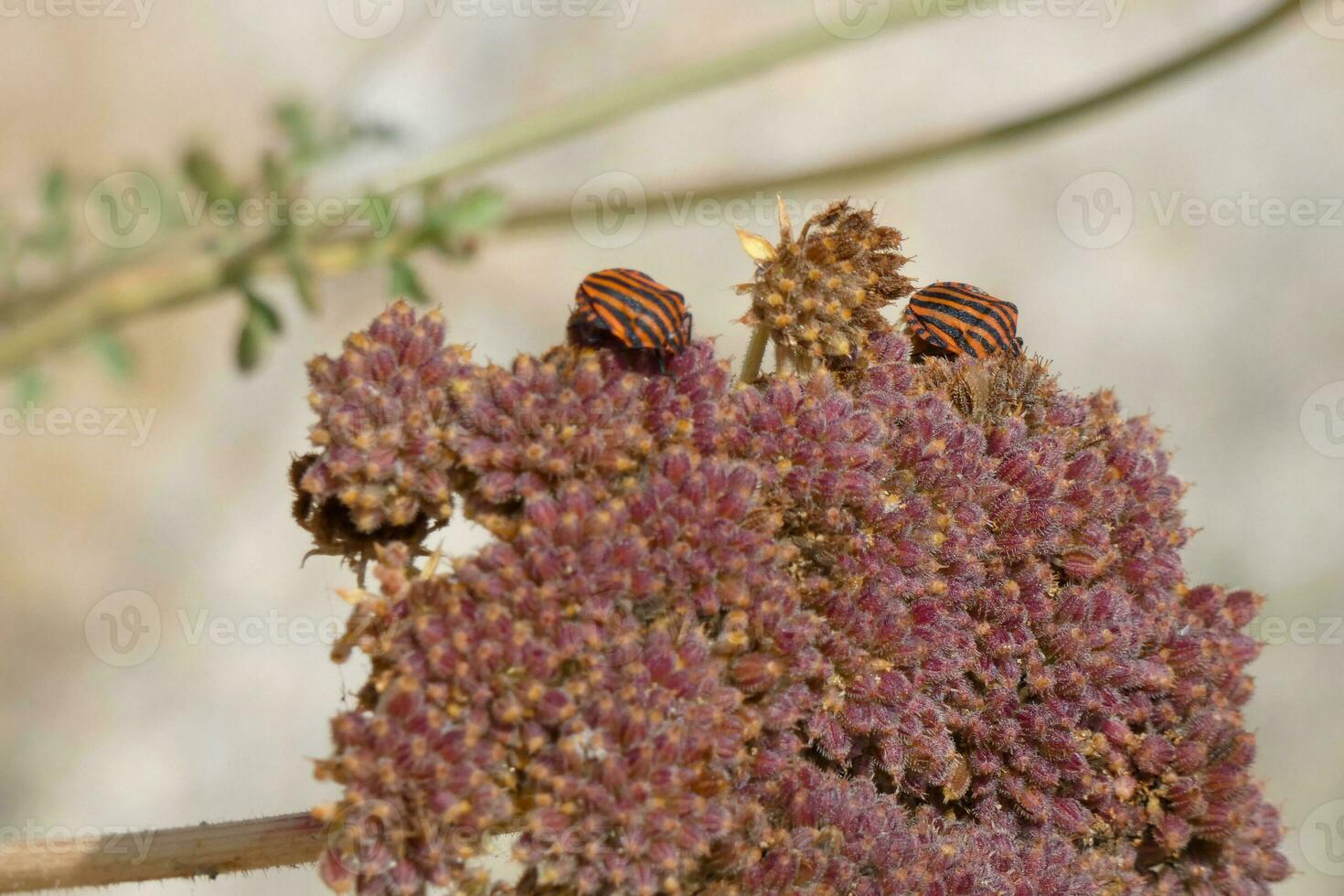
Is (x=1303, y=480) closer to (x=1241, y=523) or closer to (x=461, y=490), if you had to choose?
(x=1241, y=523)

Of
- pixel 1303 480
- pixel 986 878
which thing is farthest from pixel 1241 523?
pixel 986 878

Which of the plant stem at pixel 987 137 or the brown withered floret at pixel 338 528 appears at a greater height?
the plant stem at pixel 987 137

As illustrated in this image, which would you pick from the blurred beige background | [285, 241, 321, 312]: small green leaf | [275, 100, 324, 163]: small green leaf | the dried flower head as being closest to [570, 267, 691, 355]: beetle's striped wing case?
the dried flower head

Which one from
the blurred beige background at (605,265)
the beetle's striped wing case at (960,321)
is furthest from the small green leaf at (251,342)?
the blurred beige background at (605,265)

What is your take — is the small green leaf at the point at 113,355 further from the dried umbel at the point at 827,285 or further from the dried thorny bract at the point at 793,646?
the dried umbel at the point at 827,285

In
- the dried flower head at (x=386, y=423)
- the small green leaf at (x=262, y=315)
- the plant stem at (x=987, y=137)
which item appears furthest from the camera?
the plant stem at (x=987, y=137)

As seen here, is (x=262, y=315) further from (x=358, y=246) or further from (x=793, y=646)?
(x=793, y=646)
